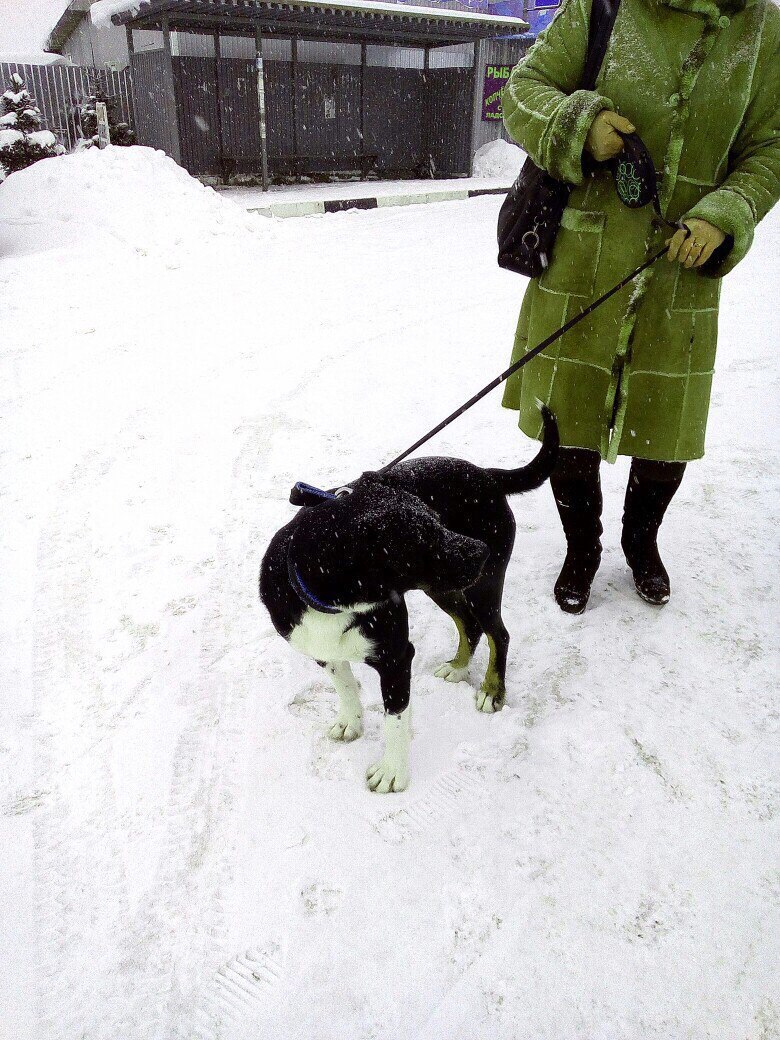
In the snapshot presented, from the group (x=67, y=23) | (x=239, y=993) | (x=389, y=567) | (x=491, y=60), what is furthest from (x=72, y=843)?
(x=67, y=23)

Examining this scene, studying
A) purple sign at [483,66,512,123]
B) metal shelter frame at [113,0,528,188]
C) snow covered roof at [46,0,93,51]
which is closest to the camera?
metal shelter frame at [113,0,528,188]

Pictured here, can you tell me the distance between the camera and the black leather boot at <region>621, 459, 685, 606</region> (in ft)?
8.02

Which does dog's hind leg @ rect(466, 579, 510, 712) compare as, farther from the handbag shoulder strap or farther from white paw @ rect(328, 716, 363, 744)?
the handbag shoulder strap

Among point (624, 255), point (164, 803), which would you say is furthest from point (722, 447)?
point (164, 803)

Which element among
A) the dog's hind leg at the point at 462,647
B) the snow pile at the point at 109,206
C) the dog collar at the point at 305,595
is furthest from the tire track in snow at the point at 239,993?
the snow pile at the point at 109,206

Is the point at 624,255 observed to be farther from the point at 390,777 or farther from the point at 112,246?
the point at 112,246

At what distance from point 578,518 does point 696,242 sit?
995 millimetres

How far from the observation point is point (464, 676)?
7.68ft

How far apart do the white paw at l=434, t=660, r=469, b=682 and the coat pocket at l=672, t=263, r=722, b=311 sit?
1358 mm

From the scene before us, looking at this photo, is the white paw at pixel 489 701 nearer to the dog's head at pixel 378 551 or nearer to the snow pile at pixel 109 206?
the dog's head at pixel 378 551

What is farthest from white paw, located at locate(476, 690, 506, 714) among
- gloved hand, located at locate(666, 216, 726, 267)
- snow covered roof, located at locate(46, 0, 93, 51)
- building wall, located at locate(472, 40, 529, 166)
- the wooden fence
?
snow covered roof, located at locate(46, 0, 93, 51)

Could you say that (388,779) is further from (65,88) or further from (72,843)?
(65,88)

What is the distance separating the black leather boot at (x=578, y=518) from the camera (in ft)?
8.09

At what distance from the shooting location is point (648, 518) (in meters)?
2.57
